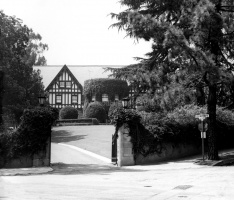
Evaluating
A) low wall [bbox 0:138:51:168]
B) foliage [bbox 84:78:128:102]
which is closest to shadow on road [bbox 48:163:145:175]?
low wall [bbox 0:138:51:168]

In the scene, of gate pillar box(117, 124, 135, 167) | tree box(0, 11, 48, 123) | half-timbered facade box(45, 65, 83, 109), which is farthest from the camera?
half-timbered facade box(45, 65, 83, 109)

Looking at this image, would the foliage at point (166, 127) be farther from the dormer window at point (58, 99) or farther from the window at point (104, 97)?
the dormer window at point (58, 99)

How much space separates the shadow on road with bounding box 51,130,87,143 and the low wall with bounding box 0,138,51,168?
15518 mm

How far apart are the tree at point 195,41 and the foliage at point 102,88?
33.9 meters

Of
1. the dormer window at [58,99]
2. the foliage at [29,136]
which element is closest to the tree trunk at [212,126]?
the foliage at [29,136]

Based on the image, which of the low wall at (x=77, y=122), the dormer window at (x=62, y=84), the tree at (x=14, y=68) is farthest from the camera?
the dormer window at (x=62, y=84)

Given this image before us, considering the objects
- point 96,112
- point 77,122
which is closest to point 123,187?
point 77,122

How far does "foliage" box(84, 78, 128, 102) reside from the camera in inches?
2175

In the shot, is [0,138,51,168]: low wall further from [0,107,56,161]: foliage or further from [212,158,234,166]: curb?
[212,158,234,166]: curb

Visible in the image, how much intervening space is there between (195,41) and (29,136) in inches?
339

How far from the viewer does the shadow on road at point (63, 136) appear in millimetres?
33906

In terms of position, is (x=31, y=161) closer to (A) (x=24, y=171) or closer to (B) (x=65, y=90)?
(A) (x=24, y=171)

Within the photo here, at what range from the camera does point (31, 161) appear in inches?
688

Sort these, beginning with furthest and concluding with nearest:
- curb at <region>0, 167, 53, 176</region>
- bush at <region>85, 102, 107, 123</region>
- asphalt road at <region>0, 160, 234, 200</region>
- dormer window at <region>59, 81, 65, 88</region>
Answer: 1. dormer window at <region>59, 81, 65, 88</region>
2. bush at <region>85, 102, 107, 123</region>
3. curb at <region>0, 167, 53, 176</region>
4. asphalt road at <region>0, 160, 234, 200</region>
